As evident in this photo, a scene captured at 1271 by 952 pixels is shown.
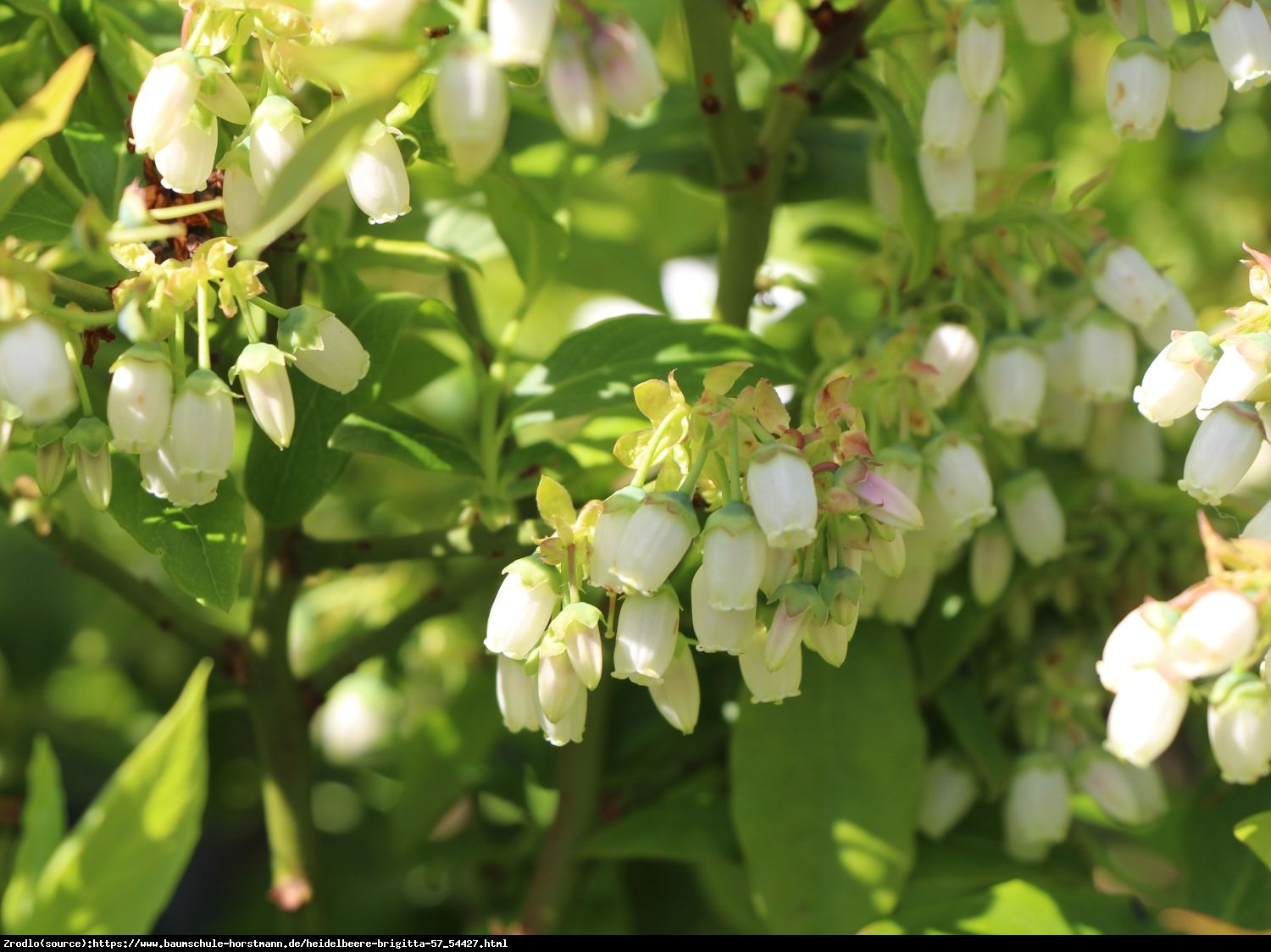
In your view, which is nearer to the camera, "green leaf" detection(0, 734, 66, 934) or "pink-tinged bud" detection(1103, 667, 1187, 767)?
"pink-tinged bud" detection(1103, 667, 1187, 767)

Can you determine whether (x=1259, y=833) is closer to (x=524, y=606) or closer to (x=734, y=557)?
(x=734, y=557)

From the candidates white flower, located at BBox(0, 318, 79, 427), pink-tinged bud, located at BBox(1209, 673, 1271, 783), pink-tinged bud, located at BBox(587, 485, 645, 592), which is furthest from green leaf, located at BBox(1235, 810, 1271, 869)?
white flower, located at BBox(0, 318, 79, 427)

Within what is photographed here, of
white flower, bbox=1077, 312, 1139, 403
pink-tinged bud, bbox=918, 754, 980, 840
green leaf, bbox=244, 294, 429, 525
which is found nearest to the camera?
green leaf, bbox=244, 294, 429, 525

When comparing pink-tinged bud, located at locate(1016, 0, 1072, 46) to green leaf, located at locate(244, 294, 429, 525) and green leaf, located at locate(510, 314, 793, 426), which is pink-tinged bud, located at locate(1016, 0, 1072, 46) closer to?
green leaf, located at locate(510, 314, 793, 426)

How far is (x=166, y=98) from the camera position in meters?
0.83

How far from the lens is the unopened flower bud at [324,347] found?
0.86 m

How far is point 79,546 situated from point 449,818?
86cm

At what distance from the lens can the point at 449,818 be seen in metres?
1.84

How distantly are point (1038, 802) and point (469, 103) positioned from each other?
0.84 metres

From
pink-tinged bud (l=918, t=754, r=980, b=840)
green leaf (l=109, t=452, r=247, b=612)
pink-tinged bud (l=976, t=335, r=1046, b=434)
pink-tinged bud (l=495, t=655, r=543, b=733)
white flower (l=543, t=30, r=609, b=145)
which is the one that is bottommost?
pink-tinged bud (l=918, t=754, r=980, b=840)

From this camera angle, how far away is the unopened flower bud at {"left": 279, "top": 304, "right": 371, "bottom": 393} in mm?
862

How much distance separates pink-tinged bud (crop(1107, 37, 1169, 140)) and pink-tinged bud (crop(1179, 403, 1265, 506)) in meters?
0.25
